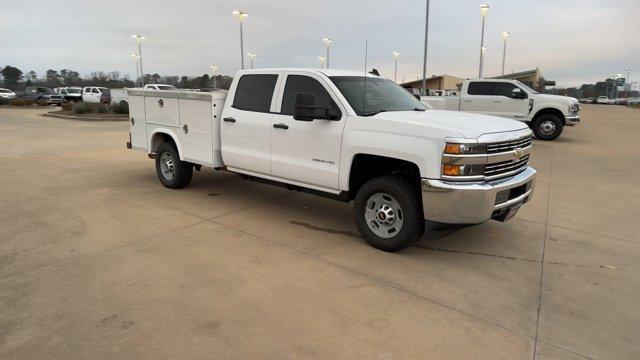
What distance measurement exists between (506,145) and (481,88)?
13035 millimetres

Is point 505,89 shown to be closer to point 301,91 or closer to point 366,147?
point 301,91

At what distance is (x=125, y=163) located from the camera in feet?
33.6

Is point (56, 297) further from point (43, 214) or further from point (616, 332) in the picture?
point (616, 332)

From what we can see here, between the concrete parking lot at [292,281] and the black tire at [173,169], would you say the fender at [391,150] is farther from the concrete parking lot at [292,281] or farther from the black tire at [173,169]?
the black tire at [173,169]

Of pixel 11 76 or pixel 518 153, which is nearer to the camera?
pixel 518 153

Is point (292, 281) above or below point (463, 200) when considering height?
below

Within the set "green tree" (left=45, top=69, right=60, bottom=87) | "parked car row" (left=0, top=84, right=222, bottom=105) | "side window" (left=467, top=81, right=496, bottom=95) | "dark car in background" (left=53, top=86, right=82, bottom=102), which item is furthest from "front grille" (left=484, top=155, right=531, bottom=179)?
"green tree" (left=45, top=69, right=60, bottom=87)

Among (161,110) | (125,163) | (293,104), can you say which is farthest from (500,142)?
(125,163)

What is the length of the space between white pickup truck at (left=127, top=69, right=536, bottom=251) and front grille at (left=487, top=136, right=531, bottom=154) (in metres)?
0.01

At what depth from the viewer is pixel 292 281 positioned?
4223mm

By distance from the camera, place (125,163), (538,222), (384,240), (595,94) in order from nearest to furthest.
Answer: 1. (384,240)
2. (538,222)
3. (125,163)
4. (595,94)

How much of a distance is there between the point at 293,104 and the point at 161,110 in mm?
2856

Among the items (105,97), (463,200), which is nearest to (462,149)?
(463,200)

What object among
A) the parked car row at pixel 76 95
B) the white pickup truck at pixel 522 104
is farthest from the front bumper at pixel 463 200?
the parked car row at pixel 76 95
